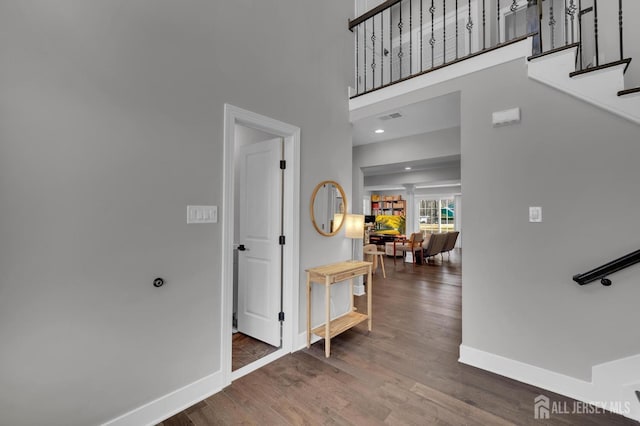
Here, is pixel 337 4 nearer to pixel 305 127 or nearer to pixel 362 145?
pixel 305 127

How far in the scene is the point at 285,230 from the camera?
9.18 feet

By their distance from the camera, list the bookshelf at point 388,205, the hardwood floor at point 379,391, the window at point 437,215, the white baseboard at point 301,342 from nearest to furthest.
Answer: the hardwood floor at point 379,391
the white baseboard at point 301,342
the window at point 437,215
the bookshelf at point 388,205

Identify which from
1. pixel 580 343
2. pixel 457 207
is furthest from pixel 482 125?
pixel 457 207

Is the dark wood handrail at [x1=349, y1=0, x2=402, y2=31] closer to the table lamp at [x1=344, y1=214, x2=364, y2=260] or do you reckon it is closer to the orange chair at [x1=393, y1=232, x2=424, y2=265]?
the table lamp at [x1=344, y1=214, x2=364, y2=260]

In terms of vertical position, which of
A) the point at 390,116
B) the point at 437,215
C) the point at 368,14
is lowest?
A: the point at 437,215

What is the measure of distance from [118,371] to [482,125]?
3402 millimetres

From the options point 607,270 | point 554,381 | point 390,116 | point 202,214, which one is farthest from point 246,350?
point 390,116

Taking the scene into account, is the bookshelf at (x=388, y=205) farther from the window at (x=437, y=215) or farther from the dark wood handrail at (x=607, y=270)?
the dark wood handrail at (x=607, y=270)

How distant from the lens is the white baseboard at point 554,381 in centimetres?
191

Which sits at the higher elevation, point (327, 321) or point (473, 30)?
point (473, 30)

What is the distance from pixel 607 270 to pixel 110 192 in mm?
3371

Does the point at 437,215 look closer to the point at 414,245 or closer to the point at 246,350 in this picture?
the point at 414,245

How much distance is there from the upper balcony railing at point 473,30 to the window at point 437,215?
8.17 m

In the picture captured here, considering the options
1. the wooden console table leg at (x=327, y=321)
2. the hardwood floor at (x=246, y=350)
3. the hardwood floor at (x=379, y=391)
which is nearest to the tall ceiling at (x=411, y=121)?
the wooden console table leg at (x=327, y=321)
